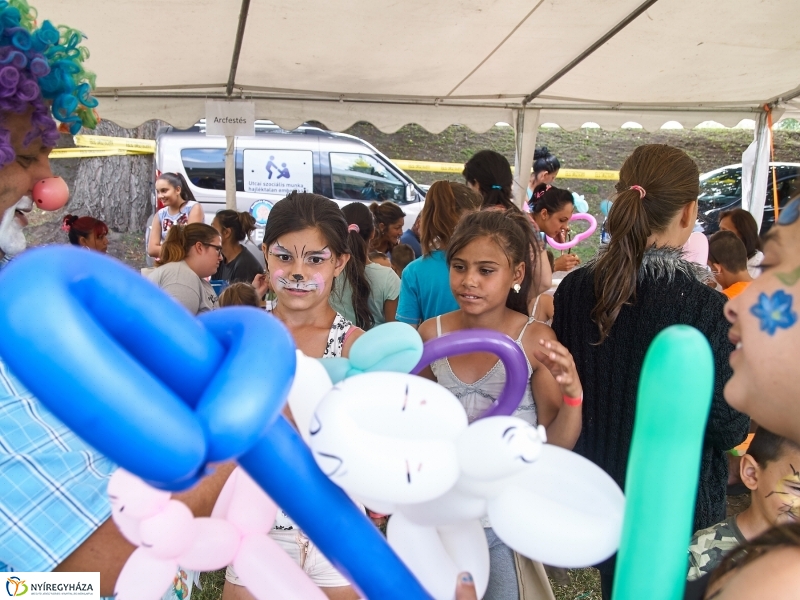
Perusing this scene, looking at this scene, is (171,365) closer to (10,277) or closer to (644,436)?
(10,277)

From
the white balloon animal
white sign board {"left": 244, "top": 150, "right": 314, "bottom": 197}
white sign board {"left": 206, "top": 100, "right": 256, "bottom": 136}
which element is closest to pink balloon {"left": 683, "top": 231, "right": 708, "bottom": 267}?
the white balloon animal

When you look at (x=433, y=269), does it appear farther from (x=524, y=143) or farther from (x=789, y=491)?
(x=524, y=143)

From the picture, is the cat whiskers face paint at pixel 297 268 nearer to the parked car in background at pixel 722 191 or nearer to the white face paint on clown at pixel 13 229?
the white face paint on clown at pixel 13 229

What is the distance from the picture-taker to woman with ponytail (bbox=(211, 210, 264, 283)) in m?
4.93

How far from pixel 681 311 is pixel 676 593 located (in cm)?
123

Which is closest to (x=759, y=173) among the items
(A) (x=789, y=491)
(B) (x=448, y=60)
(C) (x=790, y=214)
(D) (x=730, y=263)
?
(D) (x=730, y=263)

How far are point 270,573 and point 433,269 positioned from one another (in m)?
1.98

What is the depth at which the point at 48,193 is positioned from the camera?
1.26m

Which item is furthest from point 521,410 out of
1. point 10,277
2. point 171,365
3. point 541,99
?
point 541,99

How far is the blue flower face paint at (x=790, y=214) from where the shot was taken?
748mm

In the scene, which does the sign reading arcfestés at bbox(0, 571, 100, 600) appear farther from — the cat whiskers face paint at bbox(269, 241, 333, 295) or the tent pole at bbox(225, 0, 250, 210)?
the tent pole at bbox(225, 0, 250, 210)

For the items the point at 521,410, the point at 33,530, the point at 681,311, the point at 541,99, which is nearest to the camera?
the point at 33,530

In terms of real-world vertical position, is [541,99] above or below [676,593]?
above

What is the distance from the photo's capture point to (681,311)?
6.05 ft
